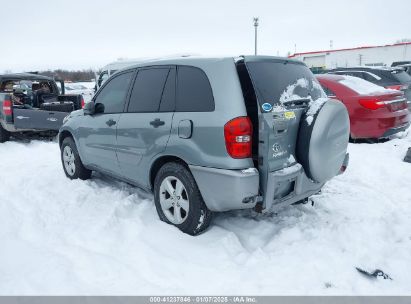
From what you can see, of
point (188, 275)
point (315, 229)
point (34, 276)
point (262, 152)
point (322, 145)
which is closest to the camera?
point (34, 276)

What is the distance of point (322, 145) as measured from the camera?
11.3 ft

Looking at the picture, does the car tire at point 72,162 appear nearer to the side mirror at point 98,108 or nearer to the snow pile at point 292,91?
the side mirror at point 98,108

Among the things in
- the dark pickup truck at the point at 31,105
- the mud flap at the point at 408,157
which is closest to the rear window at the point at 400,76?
the mud flap at the point at 408,157

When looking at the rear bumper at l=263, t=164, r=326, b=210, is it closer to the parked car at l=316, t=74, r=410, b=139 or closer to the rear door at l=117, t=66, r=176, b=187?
the rear door at l=117, t=66, r=176, b=187

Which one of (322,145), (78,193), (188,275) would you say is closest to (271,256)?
(188,275)

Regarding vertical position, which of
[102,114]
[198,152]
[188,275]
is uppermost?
[102,114]

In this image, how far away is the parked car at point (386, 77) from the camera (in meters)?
9.71

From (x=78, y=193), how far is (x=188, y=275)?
2421 mm

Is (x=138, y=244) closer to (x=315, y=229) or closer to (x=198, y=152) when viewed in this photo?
(x=198, y=152)

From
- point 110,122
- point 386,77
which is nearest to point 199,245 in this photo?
point 110,122

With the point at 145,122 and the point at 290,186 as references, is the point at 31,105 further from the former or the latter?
the point at 290,186

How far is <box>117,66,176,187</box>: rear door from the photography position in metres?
3.76

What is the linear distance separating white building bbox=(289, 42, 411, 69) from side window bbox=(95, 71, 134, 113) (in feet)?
82.4

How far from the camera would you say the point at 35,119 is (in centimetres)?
847
